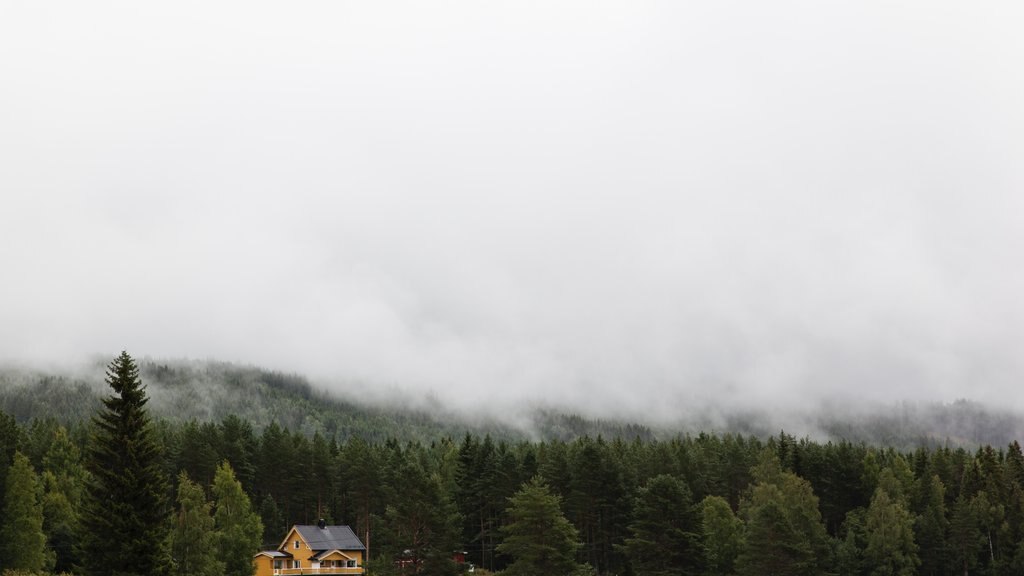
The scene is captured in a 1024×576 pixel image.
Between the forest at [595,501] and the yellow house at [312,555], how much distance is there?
12.6 feet

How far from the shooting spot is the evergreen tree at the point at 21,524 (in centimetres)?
9875

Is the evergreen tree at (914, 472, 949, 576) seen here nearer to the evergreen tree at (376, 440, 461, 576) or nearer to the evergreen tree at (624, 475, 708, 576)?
the evergreen tree at (624, 475, 708, 576)

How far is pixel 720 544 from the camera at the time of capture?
113 m

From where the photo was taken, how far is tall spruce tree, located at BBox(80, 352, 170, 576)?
178 ft

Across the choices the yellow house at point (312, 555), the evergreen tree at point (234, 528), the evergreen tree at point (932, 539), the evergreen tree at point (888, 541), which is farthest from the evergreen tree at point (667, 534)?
the yellow house at point (312, 555)

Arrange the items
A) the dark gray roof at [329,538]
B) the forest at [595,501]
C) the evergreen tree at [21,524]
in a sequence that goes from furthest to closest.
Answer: the dark gray roof at [329,538] < the evergreen tree at [21,524] < the forest at [595,501]

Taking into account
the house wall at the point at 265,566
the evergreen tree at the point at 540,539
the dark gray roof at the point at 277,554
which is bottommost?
the house wall at the point at 265,566

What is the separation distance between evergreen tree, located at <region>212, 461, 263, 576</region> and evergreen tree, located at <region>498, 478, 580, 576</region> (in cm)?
3504

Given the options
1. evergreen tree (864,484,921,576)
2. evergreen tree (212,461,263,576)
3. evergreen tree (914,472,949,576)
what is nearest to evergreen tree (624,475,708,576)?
evergreen tree (864,484,921,576)

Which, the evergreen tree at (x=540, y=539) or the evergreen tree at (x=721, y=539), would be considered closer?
the evergreen tree at (x=540, y=539)

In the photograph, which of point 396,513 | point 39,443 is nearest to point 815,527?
point 396,513

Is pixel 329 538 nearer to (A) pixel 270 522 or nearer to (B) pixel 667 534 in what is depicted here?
(A) pixel 270 522

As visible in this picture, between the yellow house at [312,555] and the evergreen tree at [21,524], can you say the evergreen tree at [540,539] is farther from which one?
the yellow house at [312,555]

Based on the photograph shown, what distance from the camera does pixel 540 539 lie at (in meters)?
86.2
